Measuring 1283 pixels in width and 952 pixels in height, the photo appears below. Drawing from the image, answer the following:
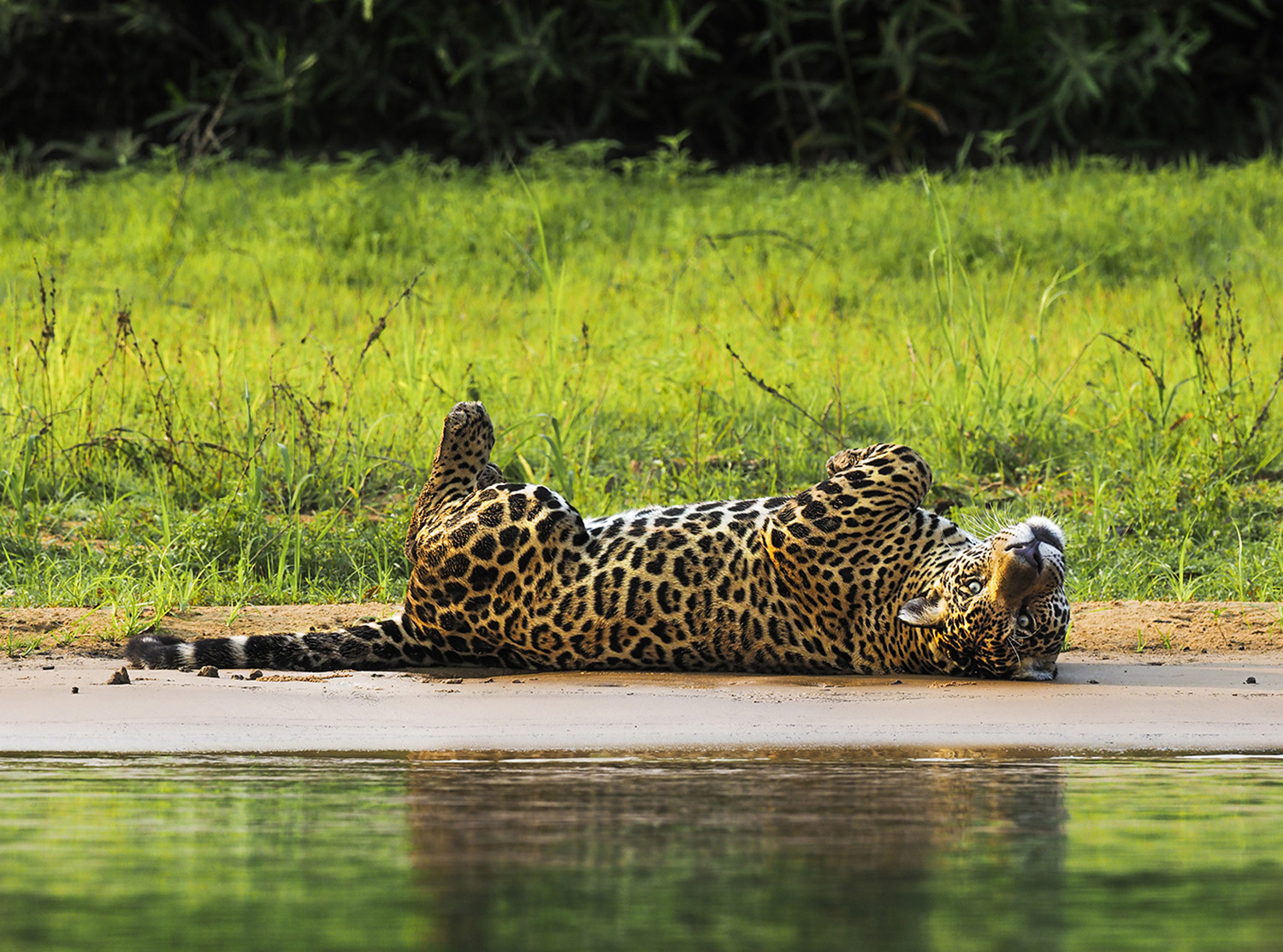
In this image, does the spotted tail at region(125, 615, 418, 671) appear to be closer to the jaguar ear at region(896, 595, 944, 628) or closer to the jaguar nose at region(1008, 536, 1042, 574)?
the jaguar ear at region(896, 595, 944, 628)

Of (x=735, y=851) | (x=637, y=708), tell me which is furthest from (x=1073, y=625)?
(x=735, y=851)

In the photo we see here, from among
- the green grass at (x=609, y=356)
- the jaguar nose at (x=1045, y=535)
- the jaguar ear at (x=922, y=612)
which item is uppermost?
the green grass at (x=609, y=356)

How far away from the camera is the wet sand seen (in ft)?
16.4

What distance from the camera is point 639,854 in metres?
3.40

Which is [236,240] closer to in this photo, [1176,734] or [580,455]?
[580,455]

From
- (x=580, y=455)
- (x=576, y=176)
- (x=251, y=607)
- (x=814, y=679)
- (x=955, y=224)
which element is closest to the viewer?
(x=814, y=679)

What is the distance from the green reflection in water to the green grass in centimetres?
262

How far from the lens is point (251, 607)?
23.8 feet

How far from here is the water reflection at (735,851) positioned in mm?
2793

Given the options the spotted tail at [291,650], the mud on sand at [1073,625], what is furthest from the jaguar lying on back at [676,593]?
the mud on sand at [1073,625]

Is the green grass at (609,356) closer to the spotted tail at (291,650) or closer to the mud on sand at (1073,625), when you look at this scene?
the mud on sand at (1073,625)

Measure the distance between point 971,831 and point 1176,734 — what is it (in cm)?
167

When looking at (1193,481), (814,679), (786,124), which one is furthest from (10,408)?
(786,124)

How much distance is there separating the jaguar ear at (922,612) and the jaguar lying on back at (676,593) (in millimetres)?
50
